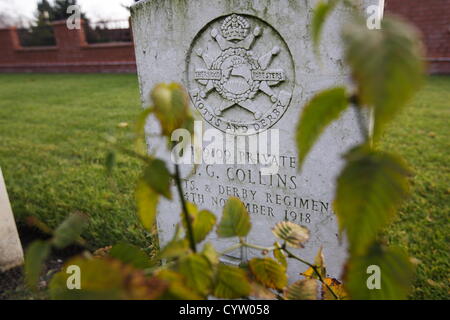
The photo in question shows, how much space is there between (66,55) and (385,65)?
16013 millimetres

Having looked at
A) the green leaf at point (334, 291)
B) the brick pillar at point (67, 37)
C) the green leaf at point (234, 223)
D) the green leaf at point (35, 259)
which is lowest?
the green leaf at point (334, 291)

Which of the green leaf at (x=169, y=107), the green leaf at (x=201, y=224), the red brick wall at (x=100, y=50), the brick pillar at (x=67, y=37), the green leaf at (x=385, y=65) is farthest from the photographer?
the brick pillar at (x=67, y=37)

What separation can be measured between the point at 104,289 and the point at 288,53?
144cm

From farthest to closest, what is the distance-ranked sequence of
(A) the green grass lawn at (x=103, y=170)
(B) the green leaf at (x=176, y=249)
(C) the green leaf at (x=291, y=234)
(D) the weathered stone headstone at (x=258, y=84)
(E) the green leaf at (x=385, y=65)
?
(A) the green grass lawn at (x=103, y=170), (D) the weathered stone headstone at (x=258, y=84), (C) the green leaf at (x=291, y=234), (B) the green leaf at (x=176, y=249), (E) the green leaf at (x=385, y=65)

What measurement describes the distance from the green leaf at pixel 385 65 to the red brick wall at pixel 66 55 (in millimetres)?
13434

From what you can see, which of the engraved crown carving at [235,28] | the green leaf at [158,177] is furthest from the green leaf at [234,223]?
the engraved crown carving at [235,28]

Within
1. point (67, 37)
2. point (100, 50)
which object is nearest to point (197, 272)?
point (100, 50)

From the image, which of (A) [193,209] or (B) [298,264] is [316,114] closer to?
(A) [193,209]

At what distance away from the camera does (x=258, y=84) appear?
1.74m

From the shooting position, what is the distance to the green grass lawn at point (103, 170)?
106 inches

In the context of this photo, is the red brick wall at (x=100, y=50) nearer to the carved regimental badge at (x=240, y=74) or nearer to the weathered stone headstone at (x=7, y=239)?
the carved regimental badge at (x=240, y=74)

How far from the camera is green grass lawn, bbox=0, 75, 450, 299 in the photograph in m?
2.70

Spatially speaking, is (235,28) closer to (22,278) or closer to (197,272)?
(197,272)

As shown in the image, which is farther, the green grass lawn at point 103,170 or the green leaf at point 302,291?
the green grass lawn at point 103,170
